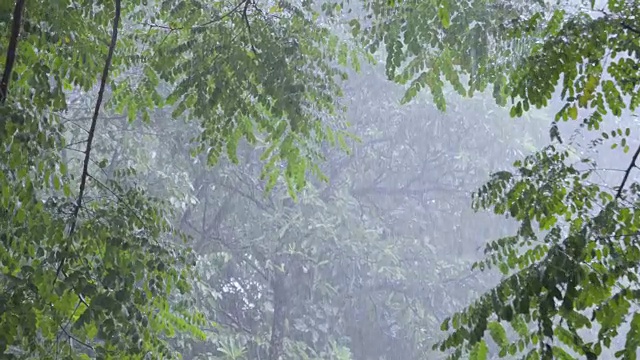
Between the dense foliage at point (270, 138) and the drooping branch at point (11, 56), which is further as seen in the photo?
the drooping branch at point (11, 56)

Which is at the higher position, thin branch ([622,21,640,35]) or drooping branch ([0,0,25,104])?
thin branch ([622,21,640,35])

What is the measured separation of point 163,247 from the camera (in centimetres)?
325

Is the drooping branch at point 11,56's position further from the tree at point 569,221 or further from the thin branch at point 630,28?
the thin branch at point 630,28

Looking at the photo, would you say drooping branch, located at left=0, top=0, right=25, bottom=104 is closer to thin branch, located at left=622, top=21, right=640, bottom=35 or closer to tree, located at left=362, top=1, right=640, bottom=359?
tree, located at left=362, top=1, right=640, bottom=359

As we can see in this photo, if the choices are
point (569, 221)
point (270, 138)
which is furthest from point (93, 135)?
point (569, 221)

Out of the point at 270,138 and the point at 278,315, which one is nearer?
the point at 270,138

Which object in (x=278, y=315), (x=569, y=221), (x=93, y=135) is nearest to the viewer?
(x=569, y=221)

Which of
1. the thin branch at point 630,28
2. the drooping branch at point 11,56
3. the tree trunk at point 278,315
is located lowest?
the drooping branch at point 11,56

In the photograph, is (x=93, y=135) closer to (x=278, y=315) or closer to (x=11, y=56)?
(x=11, y=56)

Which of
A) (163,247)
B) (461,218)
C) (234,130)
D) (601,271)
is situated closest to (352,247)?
(461,218)

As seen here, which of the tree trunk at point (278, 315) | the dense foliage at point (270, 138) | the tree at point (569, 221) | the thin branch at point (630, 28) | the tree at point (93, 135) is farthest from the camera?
the tree trunk at point (278, 315)

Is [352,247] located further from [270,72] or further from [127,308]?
[127,308]

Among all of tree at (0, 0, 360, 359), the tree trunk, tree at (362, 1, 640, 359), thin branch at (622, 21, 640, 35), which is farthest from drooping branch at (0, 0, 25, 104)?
the tree trunk

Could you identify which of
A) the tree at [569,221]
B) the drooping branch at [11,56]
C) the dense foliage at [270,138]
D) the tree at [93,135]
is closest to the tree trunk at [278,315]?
the dense foliage at [270,138]
